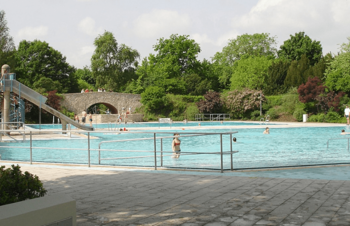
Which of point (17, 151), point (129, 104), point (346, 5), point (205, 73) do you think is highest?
point (346, 5)

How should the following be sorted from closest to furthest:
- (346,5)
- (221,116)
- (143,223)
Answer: (143,223) < (346,5) < (221,116)

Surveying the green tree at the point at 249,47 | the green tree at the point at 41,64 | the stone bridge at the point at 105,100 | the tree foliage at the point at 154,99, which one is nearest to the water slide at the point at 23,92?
the tree foliage at the point at 154,99

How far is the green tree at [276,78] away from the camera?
1657 inches

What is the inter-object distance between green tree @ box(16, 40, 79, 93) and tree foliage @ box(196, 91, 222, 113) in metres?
18.2

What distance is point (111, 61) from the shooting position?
51.7 m

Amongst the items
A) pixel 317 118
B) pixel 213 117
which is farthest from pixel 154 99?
pixel 317 118

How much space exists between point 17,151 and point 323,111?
27322 mm

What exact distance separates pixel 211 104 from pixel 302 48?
17364mm

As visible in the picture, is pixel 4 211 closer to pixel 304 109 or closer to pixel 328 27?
pixel 328 27

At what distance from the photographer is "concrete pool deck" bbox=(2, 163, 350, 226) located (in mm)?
3947

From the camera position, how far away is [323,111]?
107 feet

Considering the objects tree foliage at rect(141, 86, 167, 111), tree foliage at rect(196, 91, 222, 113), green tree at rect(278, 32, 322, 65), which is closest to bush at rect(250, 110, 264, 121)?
tree foliage at rect(196, 91, 222, 113)

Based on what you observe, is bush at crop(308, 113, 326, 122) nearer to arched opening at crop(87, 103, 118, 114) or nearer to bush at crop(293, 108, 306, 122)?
bush at crop(293, 108, 306, 122)

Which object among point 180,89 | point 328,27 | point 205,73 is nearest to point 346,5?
point 328,27
